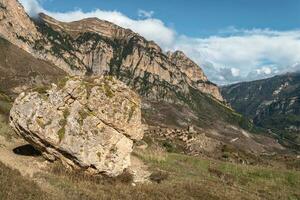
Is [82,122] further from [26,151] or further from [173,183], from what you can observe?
[173,183]

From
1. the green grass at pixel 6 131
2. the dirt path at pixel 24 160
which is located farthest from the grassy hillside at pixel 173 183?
the green grass at pixel 6 131

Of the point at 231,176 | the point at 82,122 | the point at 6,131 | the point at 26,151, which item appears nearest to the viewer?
the point at 82,122

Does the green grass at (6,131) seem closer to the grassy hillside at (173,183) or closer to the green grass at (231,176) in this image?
the grassy hillside at (173,183)

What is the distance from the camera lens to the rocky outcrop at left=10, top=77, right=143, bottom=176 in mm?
29078

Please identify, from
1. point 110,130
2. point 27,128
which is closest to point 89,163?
point 110,130

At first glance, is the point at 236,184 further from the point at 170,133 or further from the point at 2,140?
the point at 170,133

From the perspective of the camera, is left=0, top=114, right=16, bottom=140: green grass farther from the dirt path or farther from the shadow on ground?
the shadow on ground

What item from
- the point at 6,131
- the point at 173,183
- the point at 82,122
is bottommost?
the point at 173,183

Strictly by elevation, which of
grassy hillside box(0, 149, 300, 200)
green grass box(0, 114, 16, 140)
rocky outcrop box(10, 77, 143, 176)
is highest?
rocky outcrop box(10, 77, 143, 176)

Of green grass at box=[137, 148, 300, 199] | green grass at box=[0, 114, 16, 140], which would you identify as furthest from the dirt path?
green grass at box=[137, 148, 300, 199]

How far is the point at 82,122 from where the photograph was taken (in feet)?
97.6

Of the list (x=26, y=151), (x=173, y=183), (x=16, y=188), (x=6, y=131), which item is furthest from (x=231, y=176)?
(x=16, y=188)

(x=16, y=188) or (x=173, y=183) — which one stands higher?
(x=16, y=188)

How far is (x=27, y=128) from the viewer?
29594 mm
